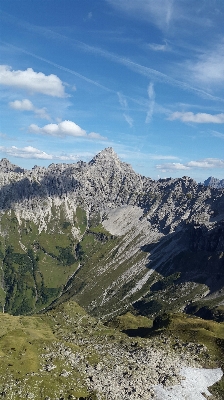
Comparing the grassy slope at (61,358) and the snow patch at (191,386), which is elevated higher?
the snow patch at (191,386)

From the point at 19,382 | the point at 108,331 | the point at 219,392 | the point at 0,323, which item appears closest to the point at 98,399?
the point at 19,382

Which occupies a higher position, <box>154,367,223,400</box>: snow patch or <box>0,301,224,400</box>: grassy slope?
<box>154,367,223,400</box>: snow patch

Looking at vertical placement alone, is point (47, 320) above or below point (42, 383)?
below

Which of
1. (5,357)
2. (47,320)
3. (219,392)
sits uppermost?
(219,392)

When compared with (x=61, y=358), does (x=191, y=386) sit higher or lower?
higher

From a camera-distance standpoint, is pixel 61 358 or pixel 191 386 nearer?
pixel 191 386

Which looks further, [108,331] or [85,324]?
[85,324]

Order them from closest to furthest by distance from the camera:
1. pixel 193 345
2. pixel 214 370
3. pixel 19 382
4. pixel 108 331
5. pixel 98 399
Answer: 1. pixel 98 399
2. pixel 19 382
3. pixel 214 370
4. pixel 193 345
5. pixel 108 331

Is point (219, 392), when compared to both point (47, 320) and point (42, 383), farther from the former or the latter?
point (47, 320)

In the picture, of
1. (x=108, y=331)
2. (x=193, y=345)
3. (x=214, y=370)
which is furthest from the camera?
(x=108, y=331)
